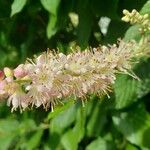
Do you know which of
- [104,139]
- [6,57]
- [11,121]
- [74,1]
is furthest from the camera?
[6,57]

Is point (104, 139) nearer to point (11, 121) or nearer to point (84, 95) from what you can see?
point (11, 121)

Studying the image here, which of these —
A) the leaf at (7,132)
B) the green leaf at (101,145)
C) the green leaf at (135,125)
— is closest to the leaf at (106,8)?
the green leaf at (135,125)

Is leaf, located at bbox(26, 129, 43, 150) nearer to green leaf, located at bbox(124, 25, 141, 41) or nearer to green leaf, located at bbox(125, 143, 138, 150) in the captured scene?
green leaf, located at bbox(125, 143, 138, 150)

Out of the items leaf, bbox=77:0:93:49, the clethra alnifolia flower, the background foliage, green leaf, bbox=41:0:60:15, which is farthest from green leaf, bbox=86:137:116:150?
the clethra alnifolia flower

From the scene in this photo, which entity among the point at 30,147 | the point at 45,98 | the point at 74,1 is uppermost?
the point at 74,1

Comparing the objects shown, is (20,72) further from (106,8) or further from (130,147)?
(130,147)

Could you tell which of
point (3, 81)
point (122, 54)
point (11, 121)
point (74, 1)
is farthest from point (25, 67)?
point (11, 121)

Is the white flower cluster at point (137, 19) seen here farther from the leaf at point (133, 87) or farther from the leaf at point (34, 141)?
the leaf at point (34, 141)
